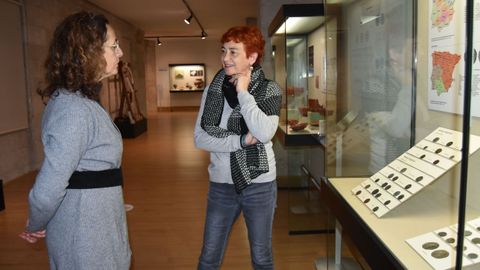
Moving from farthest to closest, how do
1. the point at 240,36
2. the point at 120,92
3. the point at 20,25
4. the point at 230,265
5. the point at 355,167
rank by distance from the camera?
the point at 120,92
the point at 20,25
the point at 230,265
the point at 355,167
the point at 240,36

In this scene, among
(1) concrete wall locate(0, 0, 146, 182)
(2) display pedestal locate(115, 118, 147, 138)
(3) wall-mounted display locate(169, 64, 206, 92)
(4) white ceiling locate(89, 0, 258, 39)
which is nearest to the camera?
(1) concrete wall locate(0, 0, 146, 182)

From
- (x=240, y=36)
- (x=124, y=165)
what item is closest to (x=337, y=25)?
(x=240, y=36)

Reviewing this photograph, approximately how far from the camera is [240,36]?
6.87 feet

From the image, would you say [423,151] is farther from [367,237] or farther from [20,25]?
[20,25]

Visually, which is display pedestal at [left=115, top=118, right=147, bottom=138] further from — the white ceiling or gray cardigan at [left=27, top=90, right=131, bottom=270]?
gray cardigan at [left=27, top=90, right=131, bottom=270]

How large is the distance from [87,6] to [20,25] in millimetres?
3131

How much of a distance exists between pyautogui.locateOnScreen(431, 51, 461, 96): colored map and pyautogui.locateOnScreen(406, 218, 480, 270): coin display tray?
24.1 inches

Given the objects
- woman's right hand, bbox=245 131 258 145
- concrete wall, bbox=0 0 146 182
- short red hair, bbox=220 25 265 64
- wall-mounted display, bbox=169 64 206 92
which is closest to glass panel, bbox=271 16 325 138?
short red hair, bbox=220 25 265 64

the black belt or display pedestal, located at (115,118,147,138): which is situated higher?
the black belt

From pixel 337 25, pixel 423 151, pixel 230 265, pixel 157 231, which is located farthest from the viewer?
pixel 157 231

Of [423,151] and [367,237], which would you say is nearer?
[367,237]

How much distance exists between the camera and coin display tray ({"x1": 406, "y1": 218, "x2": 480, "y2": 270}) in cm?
114

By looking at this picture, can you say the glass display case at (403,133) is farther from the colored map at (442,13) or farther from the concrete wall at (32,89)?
the concrete wall at (32,89)

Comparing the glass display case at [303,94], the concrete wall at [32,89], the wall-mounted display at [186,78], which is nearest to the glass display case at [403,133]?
the glass display case at [303,94]
